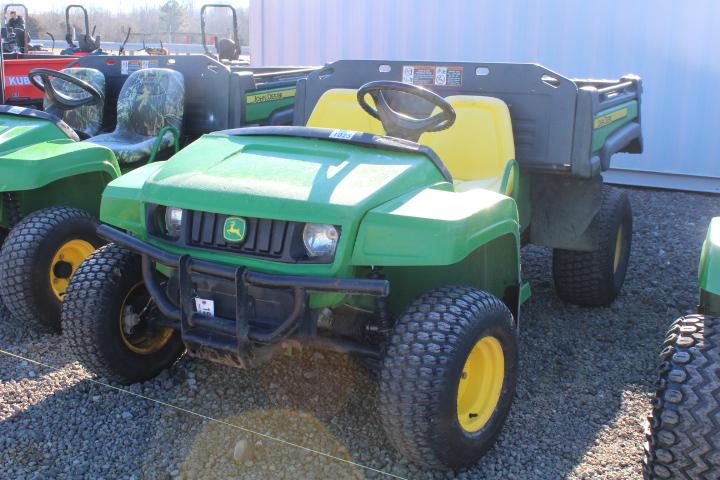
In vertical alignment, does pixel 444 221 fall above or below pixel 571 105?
below

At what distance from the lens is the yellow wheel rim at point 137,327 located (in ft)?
10.2

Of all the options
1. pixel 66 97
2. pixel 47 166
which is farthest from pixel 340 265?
pixel 66 97

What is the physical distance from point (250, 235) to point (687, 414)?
1.47 meters

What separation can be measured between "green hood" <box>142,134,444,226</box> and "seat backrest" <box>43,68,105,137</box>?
8.84ft

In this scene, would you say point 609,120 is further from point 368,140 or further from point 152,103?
point 152,103

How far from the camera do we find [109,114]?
6.05m

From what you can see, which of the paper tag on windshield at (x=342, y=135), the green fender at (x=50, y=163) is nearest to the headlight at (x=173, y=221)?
the paper tag on windshield at (x=342, y=135)

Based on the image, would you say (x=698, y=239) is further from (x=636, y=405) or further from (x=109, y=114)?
(x=109, y=114)

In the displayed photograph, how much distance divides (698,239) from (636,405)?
320 centimetres

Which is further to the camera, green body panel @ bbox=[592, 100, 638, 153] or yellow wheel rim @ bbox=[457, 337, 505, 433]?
green body panel @ bbox=[592, 100, 638, 153]

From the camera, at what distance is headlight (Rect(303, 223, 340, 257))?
2.59 meters

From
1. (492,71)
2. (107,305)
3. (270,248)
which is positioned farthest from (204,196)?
(492,71)

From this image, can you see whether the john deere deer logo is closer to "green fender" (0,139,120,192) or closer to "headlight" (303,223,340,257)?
"headlight" (303,223,340,257)

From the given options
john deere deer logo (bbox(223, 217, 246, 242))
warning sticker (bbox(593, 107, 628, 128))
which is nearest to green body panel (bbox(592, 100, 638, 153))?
warning sticker (bbox(593, 107, 628, 128))
